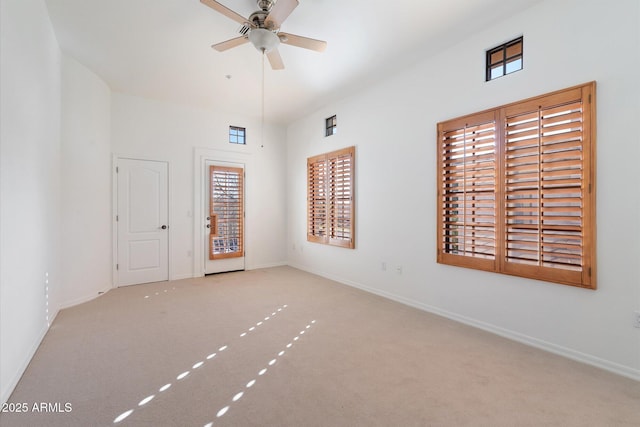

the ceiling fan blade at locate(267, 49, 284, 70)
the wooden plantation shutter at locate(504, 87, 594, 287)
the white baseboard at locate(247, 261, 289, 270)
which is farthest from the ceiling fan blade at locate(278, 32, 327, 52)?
the white baseboard at locate(247, 261, 289, 270)

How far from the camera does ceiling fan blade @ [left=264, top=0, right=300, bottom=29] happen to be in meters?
2.37

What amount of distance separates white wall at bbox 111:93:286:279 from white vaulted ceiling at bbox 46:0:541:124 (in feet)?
1.54

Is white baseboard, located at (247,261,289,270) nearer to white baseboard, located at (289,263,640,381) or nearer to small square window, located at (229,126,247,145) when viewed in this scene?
small square window, located at (229,126,247,145)

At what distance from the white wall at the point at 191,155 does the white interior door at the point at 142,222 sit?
129 millimetres

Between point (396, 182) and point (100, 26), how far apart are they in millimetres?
3834

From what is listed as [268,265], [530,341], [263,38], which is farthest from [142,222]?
[530,341]

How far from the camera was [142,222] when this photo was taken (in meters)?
5.07

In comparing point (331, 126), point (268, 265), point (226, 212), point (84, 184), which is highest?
point (331, 126)

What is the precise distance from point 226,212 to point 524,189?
4.87 m

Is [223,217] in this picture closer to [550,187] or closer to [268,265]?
[268,265]

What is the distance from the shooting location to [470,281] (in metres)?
3.32

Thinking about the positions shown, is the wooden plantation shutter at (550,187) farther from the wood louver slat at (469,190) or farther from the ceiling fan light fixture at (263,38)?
the ceiling fan light fixture at (263,38)

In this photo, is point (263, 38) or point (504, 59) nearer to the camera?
point (263, 38)

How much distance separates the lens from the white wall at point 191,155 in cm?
500
